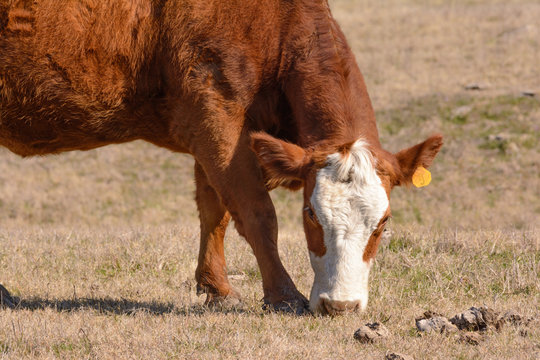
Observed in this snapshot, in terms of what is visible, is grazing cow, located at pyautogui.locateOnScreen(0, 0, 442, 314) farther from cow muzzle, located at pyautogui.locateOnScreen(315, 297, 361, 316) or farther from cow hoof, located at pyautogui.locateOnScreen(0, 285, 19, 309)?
cow hoof, located at pyautogui.locateOnScreen(0, 285, 19, 309)

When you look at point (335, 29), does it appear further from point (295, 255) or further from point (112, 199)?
point (112, 199)

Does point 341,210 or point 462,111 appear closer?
point 341,210

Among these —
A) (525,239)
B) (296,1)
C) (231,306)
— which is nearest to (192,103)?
(296,1)

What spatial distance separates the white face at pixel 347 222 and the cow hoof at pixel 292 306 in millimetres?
320

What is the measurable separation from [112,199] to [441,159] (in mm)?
8085

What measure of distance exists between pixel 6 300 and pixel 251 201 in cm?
241

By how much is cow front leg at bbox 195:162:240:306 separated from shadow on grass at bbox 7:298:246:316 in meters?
0.57

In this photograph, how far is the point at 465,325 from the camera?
562 cm

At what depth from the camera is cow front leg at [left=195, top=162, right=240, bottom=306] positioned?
7.43 m

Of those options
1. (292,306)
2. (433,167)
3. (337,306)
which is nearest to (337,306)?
(337,306)

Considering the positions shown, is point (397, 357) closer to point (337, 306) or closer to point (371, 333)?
point (371, 333)

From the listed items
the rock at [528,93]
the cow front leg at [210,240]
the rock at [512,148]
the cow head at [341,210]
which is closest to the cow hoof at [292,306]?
the cow head at [341,210]

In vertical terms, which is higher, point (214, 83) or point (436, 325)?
point (214, 83)

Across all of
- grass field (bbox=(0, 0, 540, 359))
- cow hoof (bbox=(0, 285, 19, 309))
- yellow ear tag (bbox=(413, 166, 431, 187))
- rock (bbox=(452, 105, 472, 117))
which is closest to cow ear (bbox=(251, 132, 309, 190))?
yellow ear tag (bbox=(413, 166, 431, 187))
